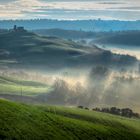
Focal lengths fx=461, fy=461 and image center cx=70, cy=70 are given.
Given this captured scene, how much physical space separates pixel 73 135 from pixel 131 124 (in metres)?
36.8

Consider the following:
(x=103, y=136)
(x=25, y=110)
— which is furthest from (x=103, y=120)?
(x=25, y=110)

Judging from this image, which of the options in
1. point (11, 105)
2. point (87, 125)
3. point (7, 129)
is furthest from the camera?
point (87, 125)

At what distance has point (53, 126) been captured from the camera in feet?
317

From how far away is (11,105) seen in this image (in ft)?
329

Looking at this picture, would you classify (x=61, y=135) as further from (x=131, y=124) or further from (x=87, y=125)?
(x=131, y=124)

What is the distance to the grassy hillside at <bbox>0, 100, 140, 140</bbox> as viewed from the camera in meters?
85.4

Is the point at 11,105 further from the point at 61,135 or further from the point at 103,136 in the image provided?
the point at 103,136

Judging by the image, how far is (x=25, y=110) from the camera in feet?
334

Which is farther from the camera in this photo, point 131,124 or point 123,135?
point 131,124

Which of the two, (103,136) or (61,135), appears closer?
(61,135)

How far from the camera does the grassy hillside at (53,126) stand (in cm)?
8544

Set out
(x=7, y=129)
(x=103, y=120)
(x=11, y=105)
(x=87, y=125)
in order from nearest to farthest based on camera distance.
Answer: (x=7, y=129) → (x=11, y=105) → (x=87, y=125) → (x=103, y=120)

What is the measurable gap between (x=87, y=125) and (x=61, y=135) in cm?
1545

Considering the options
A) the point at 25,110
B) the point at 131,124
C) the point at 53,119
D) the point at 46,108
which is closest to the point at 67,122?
the point at 53,119
